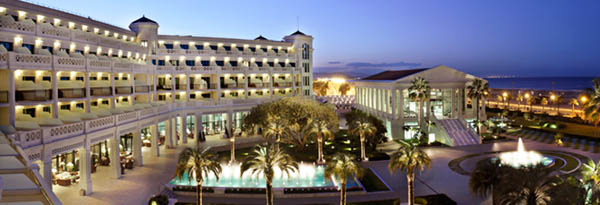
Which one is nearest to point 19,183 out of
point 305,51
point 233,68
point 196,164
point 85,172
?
point 196,164

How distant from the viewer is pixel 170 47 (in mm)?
76938

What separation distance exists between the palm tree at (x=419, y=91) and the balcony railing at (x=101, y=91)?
4434cm

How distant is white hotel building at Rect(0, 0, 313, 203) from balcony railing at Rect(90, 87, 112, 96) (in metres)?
0.11

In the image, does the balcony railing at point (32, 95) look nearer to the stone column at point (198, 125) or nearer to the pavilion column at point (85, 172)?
the pavilion column at point (85, 172)

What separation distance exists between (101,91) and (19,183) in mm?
33051

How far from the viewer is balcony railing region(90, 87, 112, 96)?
45.5 meters

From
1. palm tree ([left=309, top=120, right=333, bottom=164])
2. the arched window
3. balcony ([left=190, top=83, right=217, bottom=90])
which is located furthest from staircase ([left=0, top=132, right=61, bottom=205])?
the arched window

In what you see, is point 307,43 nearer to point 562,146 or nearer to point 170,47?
point 170,47

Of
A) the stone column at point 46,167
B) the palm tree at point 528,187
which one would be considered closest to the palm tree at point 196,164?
the stone column at point 46,167

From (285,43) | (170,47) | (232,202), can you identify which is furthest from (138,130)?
(285,43)

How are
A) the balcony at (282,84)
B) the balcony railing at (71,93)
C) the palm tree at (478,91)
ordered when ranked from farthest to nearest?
the balcony at (282,84) → the palm tree at (478,91) → the balcony railing at (71,93)

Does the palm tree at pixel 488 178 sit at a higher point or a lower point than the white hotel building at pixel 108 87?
lower

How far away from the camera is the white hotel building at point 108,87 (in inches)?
1209

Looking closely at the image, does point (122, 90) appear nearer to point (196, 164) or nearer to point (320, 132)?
point (320, 132)
